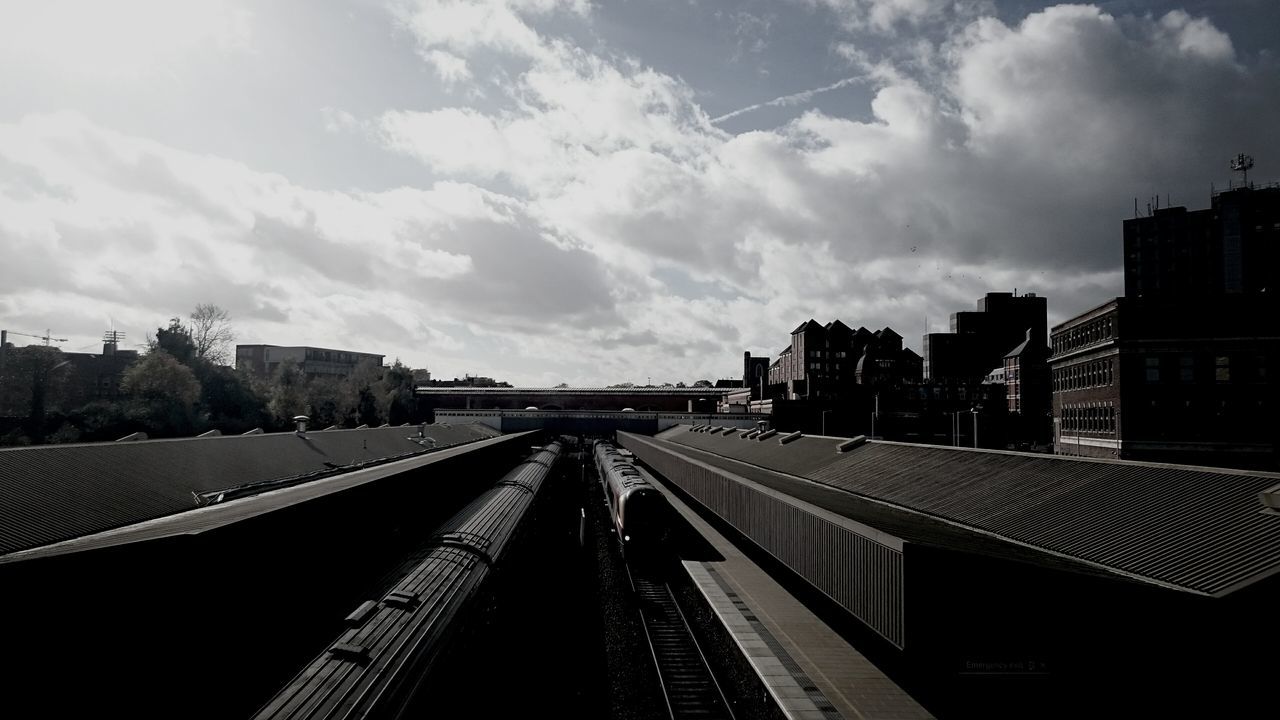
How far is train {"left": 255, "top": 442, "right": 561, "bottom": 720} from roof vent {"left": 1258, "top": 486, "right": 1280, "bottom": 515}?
600 inches

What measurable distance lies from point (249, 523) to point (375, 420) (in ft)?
303

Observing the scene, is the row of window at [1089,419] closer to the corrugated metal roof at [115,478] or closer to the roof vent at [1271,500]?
the roof vent at [1271,500]

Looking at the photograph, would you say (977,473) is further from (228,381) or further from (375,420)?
(375,420)

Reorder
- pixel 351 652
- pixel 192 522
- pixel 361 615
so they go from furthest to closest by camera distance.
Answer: pixel 192 522 → pixel 361 615 → pixel 351 652

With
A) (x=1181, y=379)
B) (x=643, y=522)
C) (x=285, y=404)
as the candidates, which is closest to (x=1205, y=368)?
(x=1181, y=379)

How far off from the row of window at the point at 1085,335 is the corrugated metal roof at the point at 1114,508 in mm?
33041

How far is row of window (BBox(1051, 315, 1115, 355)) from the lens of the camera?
163 ft

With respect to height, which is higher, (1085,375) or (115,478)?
(1085,375)

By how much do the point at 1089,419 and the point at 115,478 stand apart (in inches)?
2390

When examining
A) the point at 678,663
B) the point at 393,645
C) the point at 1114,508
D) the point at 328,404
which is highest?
the point at 328,404

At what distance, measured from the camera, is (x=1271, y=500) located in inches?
516

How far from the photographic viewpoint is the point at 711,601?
2003cm

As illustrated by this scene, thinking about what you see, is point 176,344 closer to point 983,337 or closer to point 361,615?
point 361,615

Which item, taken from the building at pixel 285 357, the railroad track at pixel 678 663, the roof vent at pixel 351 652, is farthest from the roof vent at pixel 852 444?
the building at pixel 285 357
